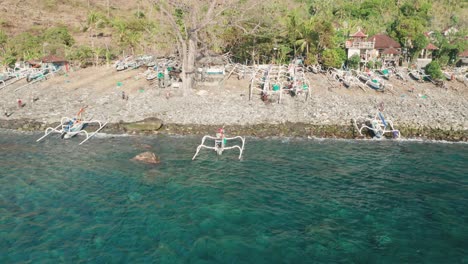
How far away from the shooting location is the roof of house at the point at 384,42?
180ft

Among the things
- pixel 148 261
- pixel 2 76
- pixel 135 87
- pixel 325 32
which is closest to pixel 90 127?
pixel 135 87

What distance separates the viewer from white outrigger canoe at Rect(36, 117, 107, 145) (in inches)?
1134

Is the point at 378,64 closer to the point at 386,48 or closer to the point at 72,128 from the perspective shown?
the point at 386,48

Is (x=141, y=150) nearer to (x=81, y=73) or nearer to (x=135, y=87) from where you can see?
(x=135, y=87)

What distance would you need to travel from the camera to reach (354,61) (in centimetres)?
4975

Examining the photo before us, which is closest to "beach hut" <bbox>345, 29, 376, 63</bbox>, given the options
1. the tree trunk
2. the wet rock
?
the tree trunk

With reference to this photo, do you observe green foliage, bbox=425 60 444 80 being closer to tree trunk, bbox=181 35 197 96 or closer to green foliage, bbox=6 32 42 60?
tree trunk, bbox=181 35 197 96

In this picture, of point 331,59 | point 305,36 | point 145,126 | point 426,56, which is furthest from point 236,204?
point 426,56

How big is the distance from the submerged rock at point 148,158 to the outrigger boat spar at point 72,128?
6.63 meters

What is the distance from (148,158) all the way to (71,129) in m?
9.55

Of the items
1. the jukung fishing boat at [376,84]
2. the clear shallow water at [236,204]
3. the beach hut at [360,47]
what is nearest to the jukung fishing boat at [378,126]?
the clear shallow water at [236,204]

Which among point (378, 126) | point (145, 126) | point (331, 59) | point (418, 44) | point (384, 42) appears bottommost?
point (145, 126)

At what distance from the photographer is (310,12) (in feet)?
274

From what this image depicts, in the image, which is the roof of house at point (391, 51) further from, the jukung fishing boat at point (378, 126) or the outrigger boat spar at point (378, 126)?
the outrigger boat spar at point (378, 126)
